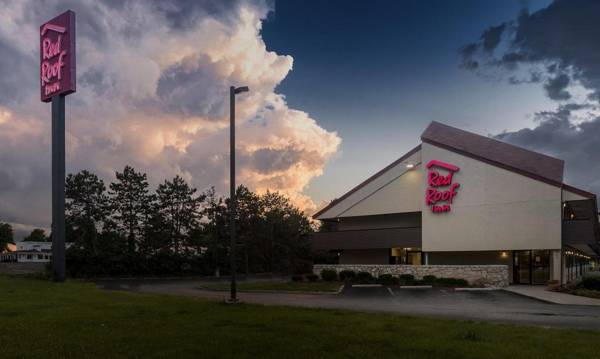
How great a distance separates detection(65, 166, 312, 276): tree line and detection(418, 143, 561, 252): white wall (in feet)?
56.6

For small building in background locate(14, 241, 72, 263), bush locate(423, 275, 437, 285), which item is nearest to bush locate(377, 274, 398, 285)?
bush locate(423, 275, 437, 285)

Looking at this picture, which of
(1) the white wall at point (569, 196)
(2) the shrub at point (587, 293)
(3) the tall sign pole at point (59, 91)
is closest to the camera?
(2) the shrub at point (587, 293)

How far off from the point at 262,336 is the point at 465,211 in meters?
27.9

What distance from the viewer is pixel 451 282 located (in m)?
32.1

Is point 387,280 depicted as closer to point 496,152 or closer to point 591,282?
point 591,282

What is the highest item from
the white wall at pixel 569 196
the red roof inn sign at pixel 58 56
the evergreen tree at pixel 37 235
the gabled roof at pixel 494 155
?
the red roof inn sign at pixel 58 56

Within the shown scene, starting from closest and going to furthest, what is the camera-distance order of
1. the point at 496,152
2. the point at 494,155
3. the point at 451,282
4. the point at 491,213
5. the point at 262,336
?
the point at 262,336, the point at 451,282, the point at 491,213, the point at 494,155, the point at 496,152

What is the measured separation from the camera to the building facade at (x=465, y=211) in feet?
104

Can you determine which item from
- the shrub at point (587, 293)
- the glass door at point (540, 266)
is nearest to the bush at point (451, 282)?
the glass door at point (540, 266)

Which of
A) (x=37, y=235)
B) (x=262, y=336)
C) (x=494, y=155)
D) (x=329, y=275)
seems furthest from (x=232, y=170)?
(x=37, y=235)

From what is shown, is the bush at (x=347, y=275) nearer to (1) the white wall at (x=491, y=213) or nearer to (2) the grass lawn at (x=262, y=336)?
(1) the white wall at (x=491, y=213)

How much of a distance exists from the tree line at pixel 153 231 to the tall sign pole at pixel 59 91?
14357 mm

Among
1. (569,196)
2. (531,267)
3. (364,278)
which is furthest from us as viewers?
(364,278)

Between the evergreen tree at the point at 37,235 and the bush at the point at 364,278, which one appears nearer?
the bush at the point at 364,278
